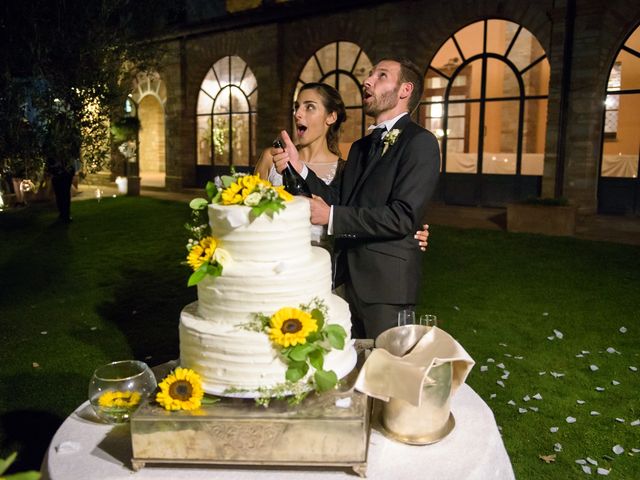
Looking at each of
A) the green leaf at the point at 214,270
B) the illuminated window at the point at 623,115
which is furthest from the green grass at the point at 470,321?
the illuminated window at the point at 623,115

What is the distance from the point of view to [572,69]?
13.6m

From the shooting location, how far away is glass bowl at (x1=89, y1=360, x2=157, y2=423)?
2229 millimetres

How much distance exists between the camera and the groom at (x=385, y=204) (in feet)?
9.11

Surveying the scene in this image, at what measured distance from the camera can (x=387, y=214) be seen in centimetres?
276

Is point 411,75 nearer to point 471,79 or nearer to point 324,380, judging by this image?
point 324,380

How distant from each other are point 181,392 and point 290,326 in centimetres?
41

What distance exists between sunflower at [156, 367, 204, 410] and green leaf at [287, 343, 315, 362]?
12.6 inches

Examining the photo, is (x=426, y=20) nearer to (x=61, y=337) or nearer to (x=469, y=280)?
(x=469, y=280)

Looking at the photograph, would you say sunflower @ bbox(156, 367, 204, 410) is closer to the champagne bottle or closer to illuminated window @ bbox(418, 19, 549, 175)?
the champagne bottle

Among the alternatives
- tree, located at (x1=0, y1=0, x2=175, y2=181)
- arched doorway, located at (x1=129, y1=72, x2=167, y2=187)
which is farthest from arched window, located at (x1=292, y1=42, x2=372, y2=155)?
arched doorway, located at (x1=129, y1=72, x2=167, y2=187)

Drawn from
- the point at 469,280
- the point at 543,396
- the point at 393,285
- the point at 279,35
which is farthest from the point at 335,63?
the point at 393,285

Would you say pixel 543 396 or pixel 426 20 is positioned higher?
pixel 426 20

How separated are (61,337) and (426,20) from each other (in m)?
12.7

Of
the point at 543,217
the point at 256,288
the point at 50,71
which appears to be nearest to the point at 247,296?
the point at 256,288
